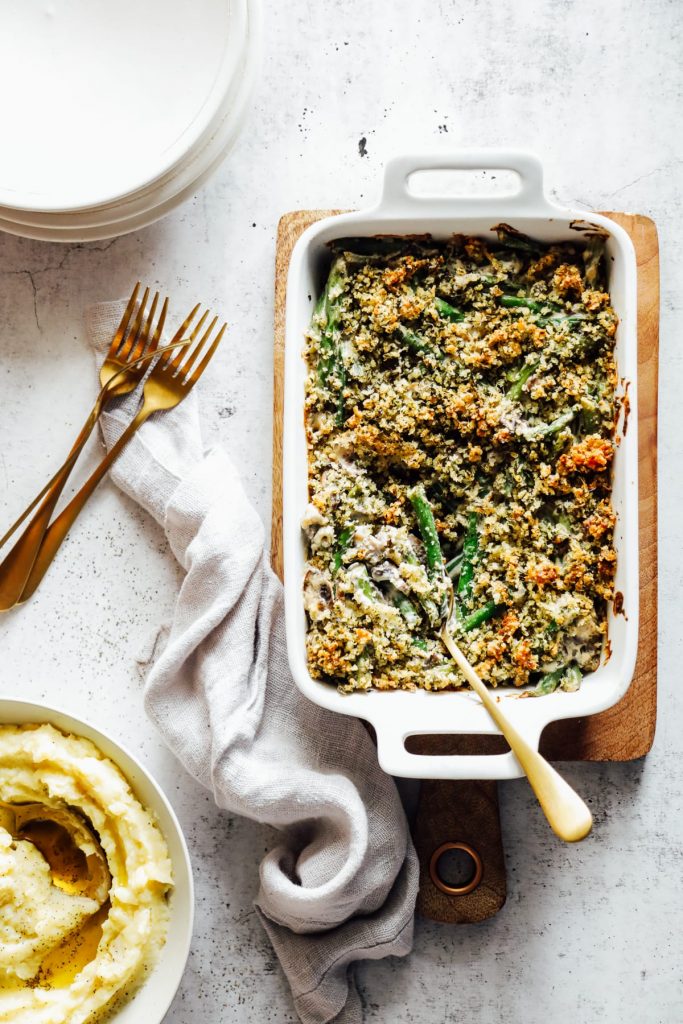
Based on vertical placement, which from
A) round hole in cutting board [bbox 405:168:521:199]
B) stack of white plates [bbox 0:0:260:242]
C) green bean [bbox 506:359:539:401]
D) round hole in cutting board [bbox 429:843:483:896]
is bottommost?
round hole in cutting board [bbox 429:843:483:896]

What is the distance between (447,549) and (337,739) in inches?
22.2

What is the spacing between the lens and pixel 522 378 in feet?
6.98

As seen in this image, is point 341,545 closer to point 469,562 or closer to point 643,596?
point 469,562

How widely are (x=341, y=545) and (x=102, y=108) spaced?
1226mm

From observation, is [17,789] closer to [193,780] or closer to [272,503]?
[193,780]

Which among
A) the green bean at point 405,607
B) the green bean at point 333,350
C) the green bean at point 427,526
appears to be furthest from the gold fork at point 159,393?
the green bean at point 405,607

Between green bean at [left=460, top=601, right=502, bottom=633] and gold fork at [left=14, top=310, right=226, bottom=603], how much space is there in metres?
0.93

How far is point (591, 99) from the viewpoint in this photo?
95.7 inches

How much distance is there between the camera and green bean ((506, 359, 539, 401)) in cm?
212

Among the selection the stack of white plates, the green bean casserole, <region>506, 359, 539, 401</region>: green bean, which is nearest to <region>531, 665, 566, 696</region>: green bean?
the green bean casserole

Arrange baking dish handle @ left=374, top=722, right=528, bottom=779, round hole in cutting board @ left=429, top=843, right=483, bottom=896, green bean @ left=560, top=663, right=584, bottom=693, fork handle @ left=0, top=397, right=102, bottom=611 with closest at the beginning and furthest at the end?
baking dish handle @ left=374, top=722, right=528, bottom=779, green bean @ left=560, top=663, right=584, bottom=693, round hole in cutting board @ left=429, top=843, right=483, bottom=896, fork handle @ left=0, top=397, right=102, bottom=611

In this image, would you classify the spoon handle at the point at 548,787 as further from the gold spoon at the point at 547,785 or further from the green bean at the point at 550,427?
the green bean at the point at 550,427

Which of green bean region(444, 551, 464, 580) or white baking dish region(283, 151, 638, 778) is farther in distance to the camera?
green bean region(444, 551, 464, 580)

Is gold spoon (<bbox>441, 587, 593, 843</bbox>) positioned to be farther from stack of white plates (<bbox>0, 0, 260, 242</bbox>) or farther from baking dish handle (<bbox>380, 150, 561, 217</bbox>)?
stack of white plates (<bbox>0, 0, 260, 242</bbox>)
